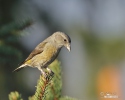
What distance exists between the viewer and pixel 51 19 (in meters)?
10.5

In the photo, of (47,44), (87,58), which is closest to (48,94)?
(47,44)

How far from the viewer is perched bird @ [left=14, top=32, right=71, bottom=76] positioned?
6.13 meters

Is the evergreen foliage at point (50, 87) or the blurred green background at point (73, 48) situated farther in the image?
the blurred green background at point (73, 48)

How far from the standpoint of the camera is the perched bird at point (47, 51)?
613 centimetres

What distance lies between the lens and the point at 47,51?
20.3ft

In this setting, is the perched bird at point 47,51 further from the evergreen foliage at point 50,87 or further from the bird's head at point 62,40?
the evergreen foliage at point 50,87

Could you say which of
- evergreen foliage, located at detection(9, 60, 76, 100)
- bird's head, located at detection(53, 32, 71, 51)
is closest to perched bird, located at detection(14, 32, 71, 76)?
bird's head, located at detection(53, 32, 71, 51)

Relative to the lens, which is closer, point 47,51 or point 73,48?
point 47,51

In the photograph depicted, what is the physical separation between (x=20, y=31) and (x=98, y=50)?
5.87 meters

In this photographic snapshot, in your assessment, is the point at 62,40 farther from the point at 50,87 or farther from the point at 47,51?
the point at 50,87

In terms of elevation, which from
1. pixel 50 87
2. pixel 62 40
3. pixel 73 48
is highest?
pixel 73 48

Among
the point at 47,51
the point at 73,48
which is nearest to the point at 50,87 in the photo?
the point at 47,51

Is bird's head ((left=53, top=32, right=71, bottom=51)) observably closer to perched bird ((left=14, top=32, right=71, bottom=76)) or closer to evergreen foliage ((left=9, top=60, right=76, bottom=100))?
perched bird ((left=14, top=32, right=71, bottom=76))

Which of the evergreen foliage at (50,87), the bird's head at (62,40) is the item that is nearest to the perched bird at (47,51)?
the bird's head at (62,40)
